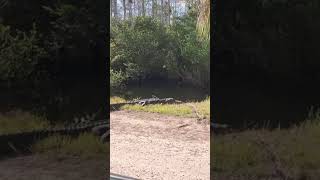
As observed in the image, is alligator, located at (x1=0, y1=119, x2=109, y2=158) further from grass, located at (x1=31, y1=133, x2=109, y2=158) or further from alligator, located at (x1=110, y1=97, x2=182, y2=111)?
alligator, located at (x1=110, y1=97, x2=182, y2=111)

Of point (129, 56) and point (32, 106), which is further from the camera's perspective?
point (129, 56)

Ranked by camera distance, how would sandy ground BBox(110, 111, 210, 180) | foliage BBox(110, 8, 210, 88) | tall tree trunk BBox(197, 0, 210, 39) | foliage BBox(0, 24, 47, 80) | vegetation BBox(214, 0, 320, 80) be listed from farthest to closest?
foliage BBox(110, 8, 210, 88) < sandy ground BBox(110, 111, 210, 180) < tall tree trunk BBox(197, 0, 210, 39) < foliage BBox(0, 24, 47, 80) < vegetation BBox(214, 0, 320, 80)

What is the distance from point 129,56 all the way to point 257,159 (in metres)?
2.42

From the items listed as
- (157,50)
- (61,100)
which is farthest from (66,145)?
(157,50)

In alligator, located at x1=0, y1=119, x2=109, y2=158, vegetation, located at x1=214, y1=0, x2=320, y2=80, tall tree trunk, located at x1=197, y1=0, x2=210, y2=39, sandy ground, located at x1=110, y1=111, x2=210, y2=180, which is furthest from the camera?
sandy ground, located at x1=110, y1=111, x2=210, y2=180

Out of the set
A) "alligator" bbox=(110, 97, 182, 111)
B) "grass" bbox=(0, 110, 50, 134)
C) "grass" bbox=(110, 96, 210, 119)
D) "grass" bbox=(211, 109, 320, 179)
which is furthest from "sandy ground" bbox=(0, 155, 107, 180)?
"alligator" bbox=(110, 97, 182, 111)

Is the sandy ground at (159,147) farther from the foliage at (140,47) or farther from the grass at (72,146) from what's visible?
the grass at (72,146)

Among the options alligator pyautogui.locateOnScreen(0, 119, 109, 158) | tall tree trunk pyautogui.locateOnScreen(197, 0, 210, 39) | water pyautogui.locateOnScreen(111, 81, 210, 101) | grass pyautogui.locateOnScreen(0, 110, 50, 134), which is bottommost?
alligator pyautogui.locateOnScreen(0, 119, 109, 158)

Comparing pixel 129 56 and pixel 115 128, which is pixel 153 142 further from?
pixel 129 56

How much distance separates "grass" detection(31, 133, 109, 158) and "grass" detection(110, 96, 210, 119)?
1.21 meters

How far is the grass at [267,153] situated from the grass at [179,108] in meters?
1.22

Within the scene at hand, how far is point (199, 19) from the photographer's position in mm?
3973

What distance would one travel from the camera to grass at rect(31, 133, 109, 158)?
10.7 ft

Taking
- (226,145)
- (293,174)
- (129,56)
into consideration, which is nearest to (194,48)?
(129,56)
